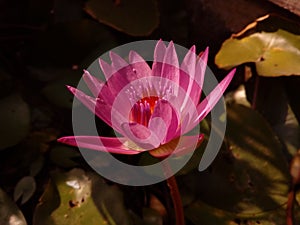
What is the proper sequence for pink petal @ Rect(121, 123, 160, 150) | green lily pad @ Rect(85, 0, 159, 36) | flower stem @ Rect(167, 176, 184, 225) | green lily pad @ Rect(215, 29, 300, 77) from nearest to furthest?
pink petal @ Rect(121, 123, 160, 150), flower stem @ Rect(167, 176, 184, 225), green lily pad @ Rect(215, 29, 300, 77), green lily pad @ Rect(85, 0, 159, 36)

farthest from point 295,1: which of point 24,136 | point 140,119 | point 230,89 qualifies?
point 24,136

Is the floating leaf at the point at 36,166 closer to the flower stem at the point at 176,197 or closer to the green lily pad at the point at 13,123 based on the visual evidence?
the green lily pad at the point at 13,123

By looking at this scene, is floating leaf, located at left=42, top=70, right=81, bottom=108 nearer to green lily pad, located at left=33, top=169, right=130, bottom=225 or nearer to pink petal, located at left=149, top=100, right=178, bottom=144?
green lily pad, located at left=33, top=169, right=130, bottom=225

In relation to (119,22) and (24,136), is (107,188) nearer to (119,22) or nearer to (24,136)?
(24,136)

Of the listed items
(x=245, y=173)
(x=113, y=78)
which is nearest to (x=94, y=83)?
(x=113, y=78)

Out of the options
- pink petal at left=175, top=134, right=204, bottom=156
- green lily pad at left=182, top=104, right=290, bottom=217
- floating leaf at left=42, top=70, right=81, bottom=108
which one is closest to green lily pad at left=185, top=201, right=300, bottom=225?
green lily pad at left=182, top=104, right=290, bottom=217

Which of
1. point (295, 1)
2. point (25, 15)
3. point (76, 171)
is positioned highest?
point (295, 1)

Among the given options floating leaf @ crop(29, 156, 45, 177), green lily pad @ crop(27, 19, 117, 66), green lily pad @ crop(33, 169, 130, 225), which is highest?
green lily pad @ crop(27, 19, 117, 66)

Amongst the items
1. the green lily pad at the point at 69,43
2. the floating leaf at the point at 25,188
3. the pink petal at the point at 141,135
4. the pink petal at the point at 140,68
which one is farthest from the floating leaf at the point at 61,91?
the pink petal at the point at 141,135
